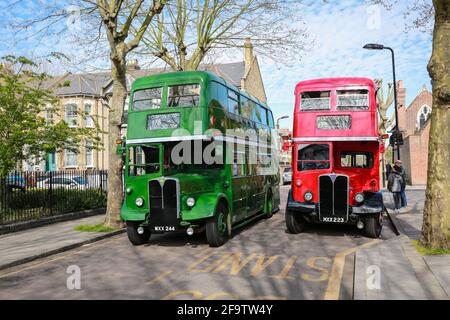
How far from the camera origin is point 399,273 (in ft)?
21.0

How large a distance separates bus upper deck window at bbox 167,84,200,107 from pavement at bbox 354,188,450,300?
16.2ft

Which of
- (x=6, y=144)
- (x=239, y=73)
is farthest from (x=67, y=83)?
(x=239, y=73)

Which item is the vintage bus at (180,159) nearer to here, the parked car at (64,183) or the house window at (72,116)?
the parked car at (64,183)

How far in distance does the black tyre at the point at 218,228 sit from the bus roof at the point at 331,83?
13.3 feet

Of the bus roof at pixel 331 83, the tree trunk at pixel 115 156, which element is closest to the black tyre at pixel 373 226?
the bus roof at pixel 331 83

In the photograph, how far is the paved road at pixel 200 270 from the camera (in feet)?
19.0

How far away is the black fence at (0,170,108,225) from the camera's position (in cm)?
1262

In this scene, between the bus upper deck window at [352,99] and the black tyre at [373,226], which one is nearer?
the black tyre at [373,226]

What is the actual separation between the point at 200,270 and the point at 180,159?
3251 millimetres

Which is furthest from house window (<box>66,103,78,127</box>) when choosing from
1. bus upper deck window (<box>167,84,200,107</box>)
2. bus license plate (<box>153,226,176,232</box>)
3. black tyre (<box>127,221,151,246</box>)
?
bus license plate (<box>153,226,176,232</box>)

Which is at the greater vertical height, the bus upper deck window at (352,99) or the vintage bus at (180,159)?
the bus upper deck window at (352,99)

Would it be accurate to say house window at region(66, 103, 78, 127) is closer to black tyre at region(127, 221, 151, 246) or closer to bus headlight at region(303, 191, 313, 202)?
black tyre at region(127, 221, 151, 246)

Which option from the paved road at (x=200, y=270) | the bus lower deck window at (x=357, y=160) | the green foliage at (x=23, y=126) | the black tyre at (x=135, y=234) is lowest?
the paved road at (x=200, y=270)
